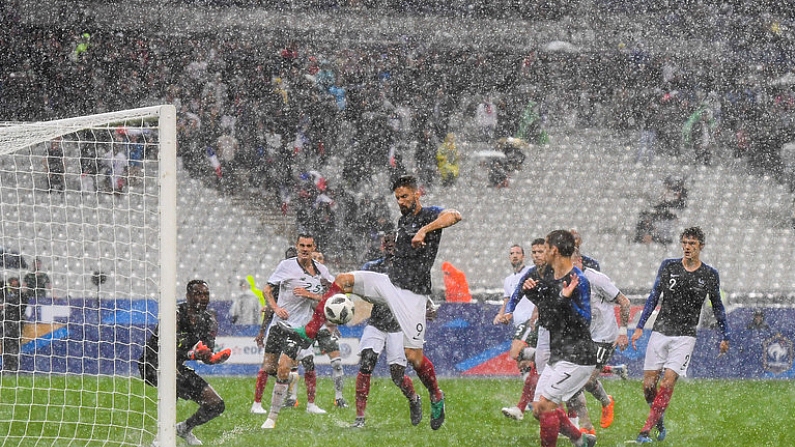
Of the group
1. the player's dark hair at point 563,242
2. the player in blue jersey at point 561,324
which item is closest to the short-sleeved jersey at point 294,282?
the player in blue jersey at point 561,324

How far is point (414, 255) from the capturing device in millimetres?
8047

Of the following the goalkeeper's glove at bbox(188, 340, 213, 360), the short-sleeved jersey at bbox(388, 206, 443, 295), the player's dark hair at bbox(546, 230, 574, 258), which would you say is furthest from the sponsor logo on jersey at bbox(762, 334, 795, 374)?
the goalkeeper's glove at bbox(188, 340, 213, 360)

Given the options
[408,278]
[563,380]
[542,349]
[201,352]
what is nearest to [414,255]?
[408,278]

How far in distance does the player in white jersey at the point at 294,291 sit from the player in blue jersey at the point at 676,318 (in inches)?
133

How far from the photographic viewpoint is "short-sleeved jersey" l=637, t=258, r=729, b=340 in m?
8.95

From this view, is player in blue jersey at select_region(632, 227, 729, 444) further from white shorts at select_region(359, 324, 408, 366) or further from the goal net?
the goal net

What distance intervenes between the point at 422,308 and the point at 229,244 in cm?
898

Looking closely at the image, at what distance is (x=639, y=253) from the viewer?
1723cm

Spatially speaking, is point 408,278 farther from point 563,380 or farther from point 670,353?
point 670,353

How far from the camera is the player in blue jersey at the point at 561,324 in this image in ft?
22.9

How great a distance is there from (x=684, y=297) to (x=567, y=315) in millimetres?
2306

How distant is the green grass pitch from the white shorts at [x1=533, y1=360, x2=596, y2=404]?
5.53 ft

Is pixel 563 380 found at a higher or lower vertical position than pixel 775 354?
higher

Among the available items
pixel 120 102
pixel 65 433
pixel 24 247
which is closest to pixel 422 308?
pixel 65 433
